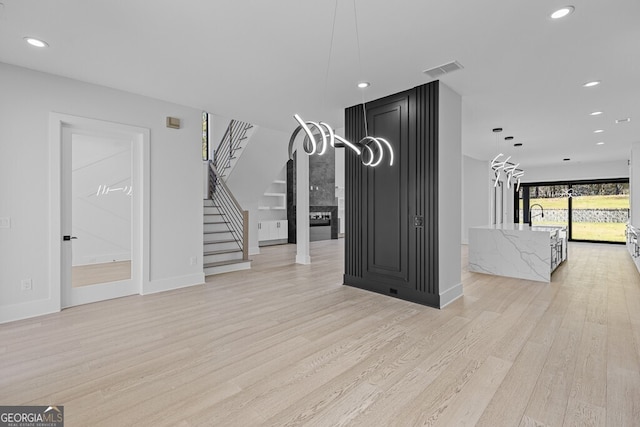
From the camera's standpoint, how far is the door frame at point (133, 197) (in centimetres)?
394

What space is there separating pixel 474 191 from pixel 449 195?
23.7ft

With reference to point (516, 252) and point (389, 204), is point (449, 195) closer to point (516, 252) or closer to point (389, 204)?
point (389, 204)

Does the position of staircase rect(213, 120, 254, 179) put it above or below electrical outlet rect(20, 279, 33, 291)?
Answer: above

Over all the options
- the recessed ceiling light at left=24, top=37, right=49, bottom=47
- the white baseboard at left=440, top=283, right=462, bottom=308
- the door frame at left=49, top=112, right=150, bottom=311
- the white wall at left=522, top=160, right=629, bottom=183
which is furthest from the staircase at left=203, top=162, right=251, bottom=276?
the white wall at left=522, top=160, right=629, bottom=183

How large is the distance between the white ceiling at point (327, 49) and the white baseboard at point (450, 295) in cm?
278

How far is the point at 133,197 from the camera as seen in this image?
4.73 m

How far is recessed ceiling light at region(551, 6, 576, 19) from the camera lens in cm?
257

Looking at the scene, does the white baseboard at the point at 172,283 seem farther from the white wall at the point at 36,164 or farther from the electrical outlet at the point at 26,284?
the electrical outlet at the point at 26,284

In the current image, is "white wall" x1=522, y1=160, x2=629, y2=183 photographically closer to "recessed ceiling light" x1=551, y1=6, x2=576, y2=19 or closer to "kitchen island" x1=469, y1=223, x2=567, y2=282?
"kitchen island" x1=469, y1=223, x2=567, y2=282

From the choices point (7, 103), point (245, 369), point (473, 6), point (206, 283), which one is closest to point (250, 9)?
point (473, 6)

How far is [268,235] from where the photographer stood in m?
10.3

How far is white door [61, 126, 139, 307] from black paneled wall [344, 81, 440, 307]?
11.2ft

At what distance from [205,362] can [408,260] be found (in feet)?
9.45

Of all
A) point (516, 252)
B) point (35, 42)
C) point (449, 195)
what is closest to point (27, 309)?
point (35, 42)
